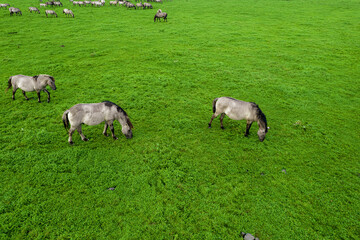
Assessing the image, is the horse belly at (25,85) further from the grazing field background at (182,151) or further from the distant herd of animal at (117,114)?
the distant herd of animal at (117,114)

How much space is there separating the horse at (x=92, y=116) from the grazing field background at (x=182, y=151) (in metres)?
0.70

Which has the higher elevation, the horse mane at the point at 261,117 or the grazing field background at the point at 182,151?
the horse mane at the point at 261,117

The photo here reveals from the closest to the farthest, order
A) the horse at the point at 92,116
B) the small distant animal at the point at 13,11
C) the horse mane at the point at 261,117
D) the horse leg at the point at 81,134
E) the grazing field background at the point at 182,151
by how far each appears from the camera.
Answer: the grazing field background at the point at 182,151 < the horse at the point at 92,116 < the horse leg at the point at 81,134 < the horse mane at the point at 261,117 < the small distant animal at the point at 13,11

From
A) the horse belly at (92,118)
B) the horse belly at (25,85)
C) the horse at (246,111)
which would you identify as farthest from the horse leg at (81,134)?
the horse at (246,111)

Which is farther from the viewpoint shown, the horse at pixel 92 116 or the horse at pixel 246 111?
the horse at pixel 246 111

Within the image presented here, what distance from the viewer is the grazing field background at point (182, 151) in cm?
515

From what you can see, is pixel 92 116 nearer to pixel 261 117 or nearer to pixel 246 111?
pixel 246 111

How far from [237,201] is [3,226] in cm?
623

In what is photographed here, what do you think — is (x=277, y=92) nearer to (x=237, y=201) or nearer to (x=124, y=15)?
(x=237, y=201)

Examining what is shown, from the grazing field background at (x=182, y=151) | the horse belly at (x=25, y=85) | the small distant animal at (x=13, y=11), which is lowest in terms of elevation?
the grazing field background at (x=182, y=151)

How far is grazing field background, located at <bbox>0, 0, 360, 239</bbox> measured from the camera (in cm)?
515

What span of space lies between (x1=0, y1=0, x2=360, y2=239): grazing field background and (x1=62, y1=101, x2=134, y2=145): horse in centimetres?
70

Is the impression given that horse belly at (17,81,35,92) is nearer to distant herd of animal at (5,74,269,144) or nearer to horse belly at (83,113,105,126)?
distant herd of animal at (5,74,269,144)

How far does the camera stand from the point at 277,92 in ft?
39.5
